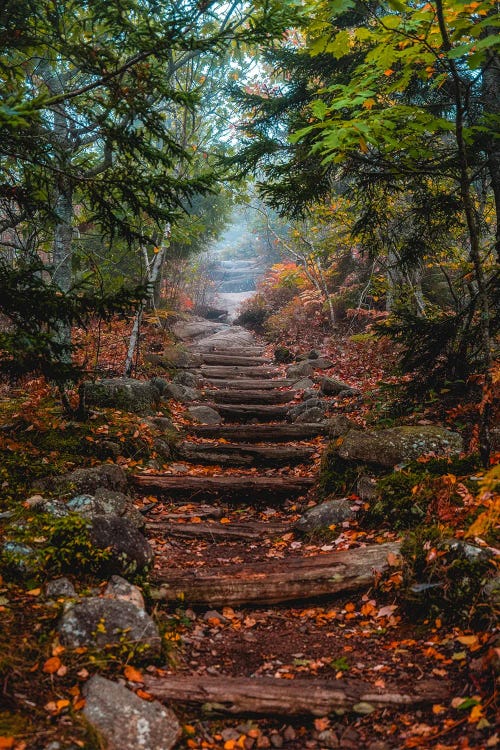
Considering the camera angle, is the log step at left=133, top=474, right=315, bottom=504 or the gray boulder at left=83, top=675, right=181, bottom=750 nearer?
the gray boulder at left=83, top=675, right=181, bottom=750

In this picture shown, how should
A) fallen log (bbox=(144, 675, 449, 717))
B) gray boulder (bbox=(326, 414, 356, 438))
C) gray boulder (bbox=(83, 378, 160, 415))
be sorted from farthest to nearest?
gray boulder (bbox=(83, 378, 160, 415)) < gray boulder (bbox=(326, 414, 356, 438)) < fallen log (bbox=(144, 675, 449, 717))

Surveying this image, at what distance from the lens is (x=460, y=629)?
2678 millimetres

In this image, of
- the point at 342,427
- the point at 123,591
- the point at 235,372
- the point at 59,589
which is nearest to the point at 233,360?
the point at 235,372

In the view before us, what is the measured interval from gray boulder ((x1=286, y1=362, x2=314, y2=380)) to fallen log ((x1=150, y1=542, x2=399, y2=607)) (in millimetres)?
7262

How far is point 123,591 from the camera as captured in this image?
A: 307 cm

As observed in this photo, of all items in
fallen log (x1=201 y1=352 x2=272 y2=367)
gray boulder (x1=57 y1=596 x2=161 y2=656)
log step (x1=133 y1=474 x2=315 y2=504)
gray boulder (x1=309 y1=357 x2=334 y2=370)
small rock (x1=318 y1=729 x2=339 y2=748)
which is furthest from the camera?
fallen log (x1=201 y1=352 x2=272 y2=367)

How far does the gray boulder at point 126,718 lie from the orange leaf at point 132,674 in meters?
0.12

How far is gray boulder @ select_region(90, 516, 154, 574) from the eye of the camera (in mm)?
3359

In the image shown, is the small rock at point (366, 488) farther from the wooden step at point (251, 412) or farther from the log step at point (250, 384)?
the log step at point (250, 384)

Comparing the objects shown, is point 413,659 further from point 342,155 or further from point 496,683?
point 342,155

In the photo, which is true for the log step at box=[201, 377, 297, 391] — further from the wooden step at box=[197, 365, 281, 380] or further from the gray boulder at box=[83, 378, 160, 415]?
the gray boulder at box=[83, 378, 160, 415]

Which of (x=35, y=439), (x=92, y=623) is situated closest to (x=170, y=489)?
(x=35, y=439)

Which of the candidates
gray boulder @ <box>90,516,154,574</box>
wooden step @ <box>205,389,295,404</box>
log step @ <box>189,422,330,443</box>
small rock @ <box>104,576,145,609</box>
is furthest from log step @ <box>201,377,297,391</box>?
small rock @ <box>104,576,145,609</box>

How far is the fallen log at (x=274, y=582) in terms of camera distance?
3.46 metres
